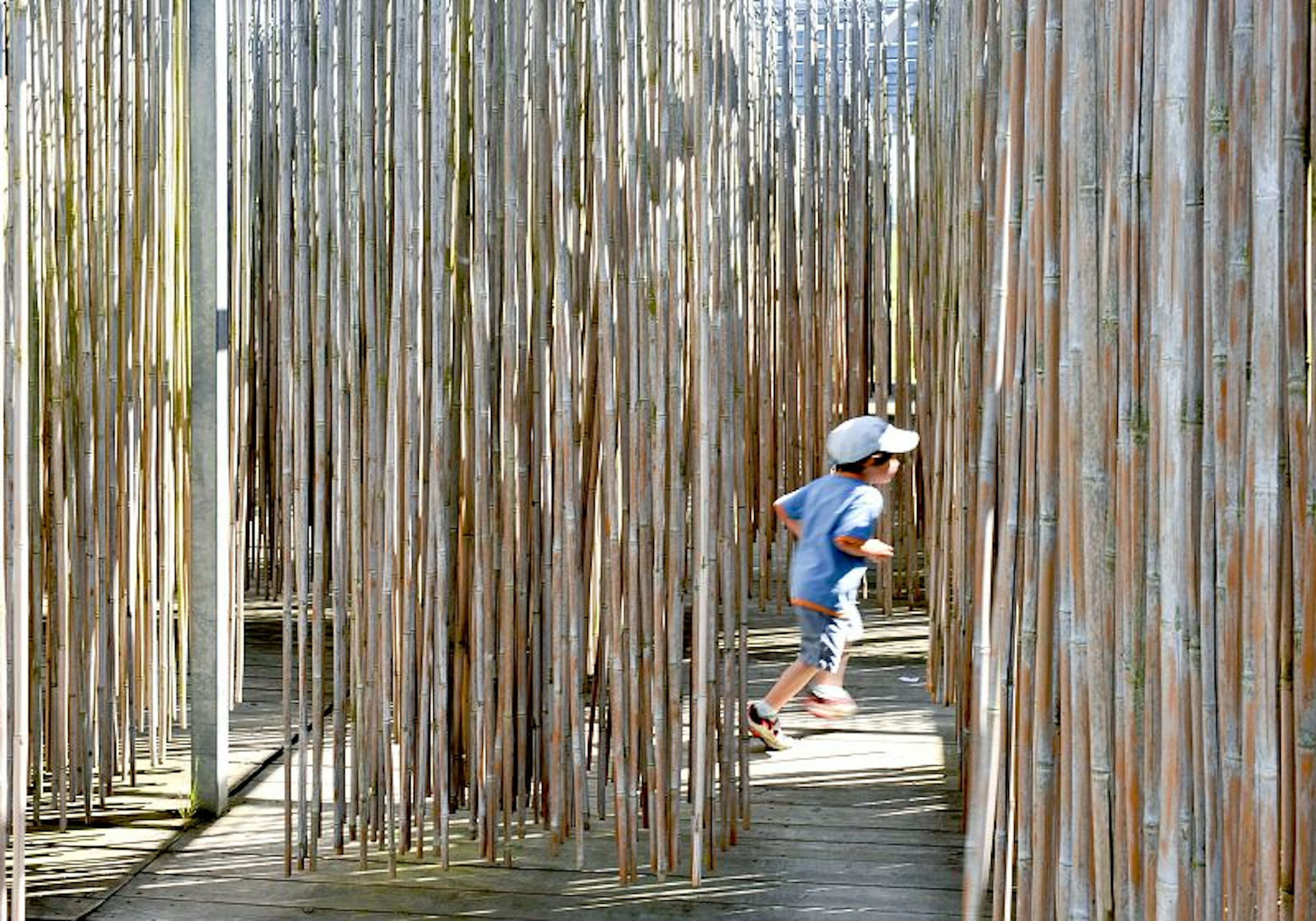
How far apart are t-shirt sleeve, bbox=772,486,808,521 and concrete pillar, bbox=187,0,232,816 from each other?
39.9 inches

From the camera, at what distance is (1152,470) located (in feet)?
4.11

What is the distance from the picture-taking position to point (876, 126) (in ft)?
14.4

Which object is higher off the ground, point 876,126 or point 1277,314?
point 876,126

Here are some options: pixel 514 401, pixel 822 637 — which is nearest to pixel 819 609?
pixel 822 637

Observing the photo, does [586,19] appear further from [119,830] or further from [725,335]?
[119,830]

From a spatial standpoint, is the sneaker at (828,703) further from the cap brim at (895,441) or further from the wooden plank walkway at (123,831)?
the wooden plank walkway at (123,831)

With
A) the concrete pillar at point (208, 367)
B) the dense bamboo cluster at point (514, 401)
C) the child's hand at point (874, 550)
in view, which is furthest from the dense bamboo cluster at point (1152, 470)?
the concrete pillar at point (208, 367)

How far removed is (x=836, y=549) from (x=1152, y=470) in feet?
5.62

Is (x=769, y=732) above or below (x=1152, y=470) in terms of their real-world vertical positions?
below

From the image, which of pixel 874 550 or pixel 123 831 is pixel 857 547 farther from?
pixel 123 831

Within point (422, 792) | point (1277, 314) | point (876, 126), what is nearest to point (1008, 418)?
point (1277, 314)

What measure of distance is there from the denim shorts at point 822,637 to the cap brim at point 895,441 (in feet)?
0.96

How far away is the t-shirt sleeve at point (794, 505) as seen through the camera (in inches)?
121

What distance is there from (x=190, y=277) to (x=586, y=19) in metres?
0.79
